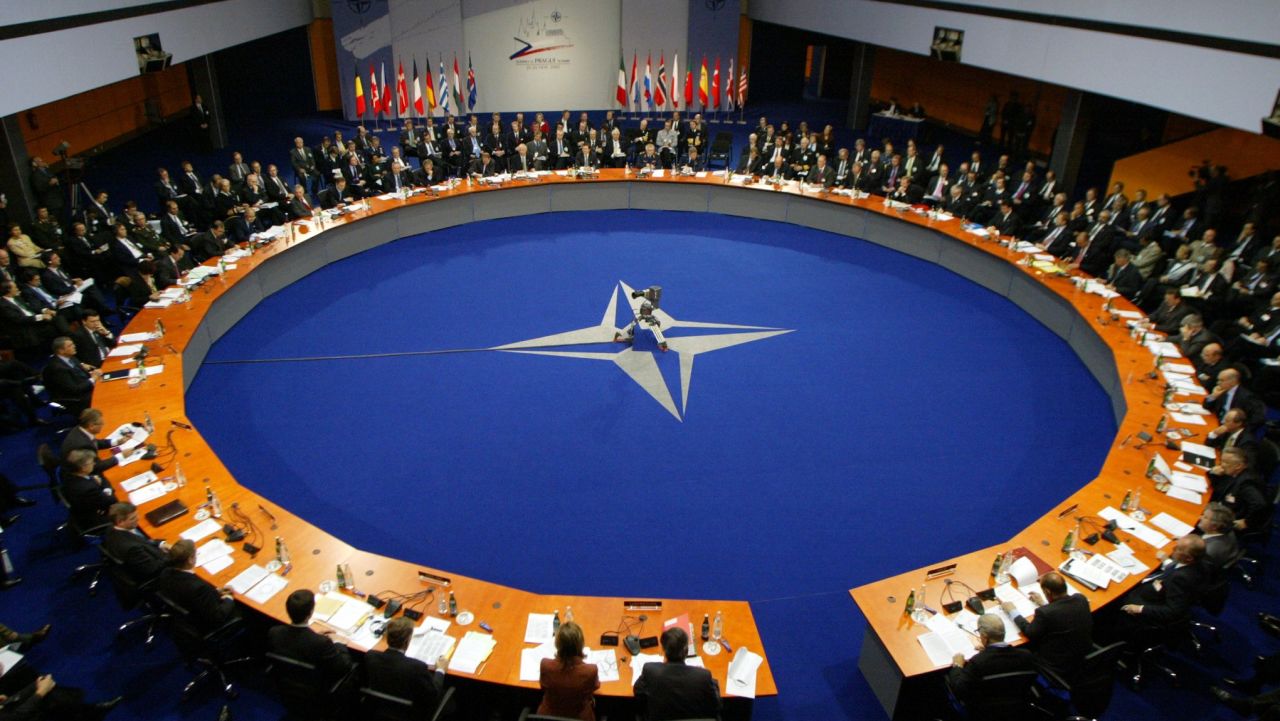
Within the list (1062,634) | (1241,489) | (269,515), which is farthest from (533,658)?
(1241,489)

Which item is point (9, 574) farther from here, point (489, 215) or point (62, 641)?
point (489, 215)

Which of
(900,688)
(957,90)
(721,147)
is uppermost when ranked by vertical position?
(957,90)

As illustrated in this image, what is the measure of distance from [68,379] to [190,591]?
4.81 metres

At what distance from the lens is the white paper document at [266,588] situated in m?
6.02

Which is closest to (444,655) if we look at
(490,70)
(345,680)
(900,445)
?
(345,680)

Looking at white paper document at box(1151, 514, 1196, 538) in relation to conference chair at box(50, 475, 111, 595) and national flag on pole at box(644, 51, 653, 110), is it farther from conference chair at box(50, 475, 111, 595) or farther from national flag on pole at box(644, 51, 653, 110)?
national flag on pole at box(644, 51, 653, 110)

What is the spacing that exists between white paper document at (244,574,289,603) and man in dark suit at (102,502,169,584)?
0.69 m

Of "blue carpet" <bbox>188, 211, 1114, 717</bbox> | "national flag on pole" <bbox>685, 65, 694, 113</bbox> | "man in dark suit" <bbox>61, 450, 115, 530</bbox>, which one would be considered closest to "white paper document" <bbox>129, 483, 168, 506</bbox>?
"man in dark suit" <bbox>61, 450, 115, 530</bbox>

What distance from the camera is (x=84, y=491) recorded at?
690 centimetres

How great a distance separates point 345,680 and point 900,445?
21.8 ft

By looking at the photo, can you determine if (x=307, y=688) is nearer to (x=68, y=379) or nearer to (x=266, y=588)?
(x=266, y=588)

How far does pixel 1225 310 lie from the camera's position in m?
11.0

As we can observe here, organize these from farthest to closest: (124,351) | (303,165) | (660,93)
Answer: (660,93) < (303,165) < (124,351)

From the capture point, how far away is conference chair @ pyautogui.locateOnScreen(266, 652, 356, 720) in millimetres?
5266
